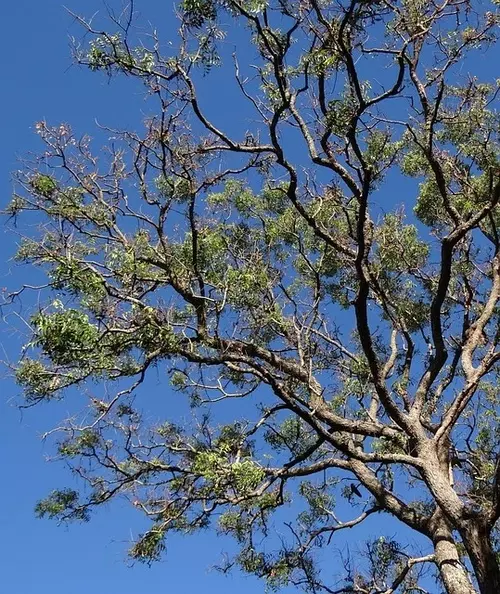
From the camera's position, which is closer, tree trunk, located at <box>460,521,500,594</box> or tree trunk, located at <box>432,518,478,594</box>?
tree trunk, located at <box>460,521,500,594</box>

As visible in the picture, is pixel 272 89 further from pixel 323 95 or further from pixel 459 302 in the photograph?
pixel 459 302


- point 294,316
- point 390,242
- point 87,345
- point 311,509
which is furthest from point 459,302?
point 87,345

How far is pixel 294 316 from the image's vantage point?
9188 mm

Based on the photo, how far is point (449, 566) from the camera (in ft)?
23.5

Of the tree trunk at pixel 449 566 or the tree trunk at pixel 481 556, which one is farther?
the tree trunk at pixel 449 566

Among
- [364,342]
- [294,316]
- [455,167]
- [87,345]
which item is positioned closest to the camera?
[87,345]

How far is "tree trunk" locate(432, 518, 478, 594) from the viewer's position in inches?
275

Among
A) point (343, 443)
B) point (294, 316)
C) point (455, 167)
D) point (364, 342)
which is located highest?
point (455, 167)

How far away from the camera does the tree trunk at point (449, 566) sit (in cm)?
698

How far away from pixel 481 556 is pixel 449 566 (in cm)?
43

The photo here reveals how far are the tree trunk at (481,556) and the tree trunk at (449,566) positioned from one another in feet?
0.41

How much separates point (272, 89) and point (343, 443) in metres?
4.02

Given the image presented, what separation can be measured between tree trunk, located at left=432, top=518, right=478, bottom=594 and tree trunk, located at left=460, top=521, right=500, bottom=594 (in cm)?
12

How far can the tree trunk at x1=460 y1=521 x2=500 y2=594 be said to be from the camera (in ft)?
22.2
